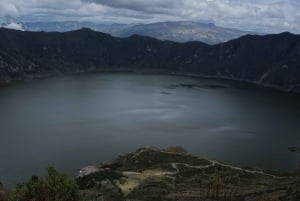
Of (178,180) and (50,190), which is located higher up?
(50,190)

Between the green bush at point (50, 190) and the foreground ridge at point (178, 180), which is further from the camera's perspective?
the foreground ridge at point (178, 180)

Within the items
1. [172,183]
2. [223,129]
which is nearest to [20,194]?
[172,183]

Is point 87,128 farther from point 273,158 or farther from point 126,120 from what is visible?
point 273,158

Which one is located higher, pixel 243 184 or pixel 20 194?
pixel 20 194

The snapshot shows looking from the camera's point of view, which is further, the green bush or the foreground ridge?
the foreground ridge

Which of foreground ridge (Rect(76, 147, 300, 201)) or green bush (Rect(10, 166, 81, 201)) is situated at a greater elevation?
green bush (Rect(10, 166, 81, 201))

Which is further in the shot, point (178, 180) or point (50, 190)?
point (178, 180)

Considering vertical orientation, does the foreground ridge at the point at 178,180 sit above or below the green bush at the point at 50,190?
below

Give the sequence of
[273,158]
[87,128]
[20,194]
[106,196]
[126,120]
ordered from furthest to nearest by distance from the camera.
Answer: [126,120] → [87,128] → [273,158] → [106,196] → [20,194]
